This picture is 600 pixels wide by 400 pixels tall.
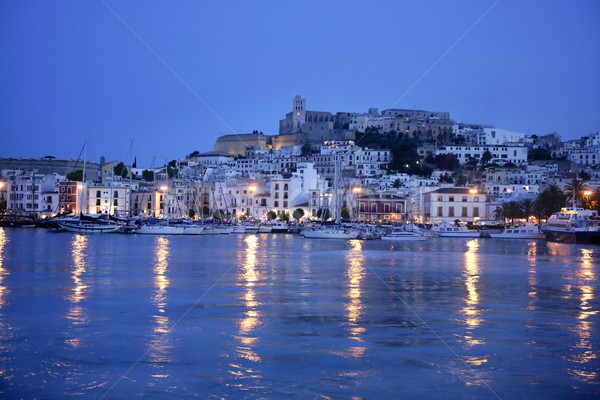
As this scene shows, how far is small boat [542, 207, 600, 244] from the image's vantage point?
217ft

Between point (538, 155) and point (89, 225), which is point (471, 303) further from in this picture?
point (538, 155)

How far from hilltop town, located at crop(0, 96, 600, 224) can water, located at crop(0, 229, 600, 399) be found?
161 feet

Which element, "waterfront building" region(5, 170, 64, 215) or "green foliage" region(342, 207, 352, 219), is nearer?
"green foliage" region(342, 207, 352, 219)

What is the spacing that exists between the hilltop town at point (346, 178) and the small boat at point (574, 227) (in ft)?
22.1

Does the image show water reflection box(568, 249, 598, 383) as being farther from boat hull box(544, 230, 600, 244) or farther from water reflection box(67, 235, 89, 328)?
boat hull box(544, 230, 600, 244)

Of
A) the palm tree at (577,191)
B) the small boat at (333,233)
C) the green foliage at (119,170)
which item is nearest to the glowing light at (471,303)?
the small boat at (333,233)

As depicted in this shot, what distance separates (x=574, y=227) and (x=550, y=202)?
66.6ft

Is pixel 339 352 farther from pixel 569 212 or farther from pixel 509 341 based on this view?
pixel 569 212

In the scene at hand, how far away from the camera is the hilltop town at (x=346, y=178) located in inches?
3723

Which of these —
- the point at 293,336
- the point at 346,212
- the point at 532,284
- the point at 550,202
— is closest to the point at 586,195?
the point at 550,202

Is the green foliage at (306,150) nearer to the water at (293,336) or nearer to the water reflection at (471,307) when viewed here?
the water reflection at (471,307)

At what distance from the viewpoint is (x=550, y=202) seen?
8844cm

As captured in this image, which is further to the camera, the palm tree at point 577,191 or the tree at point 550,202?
the tree at point 550,202

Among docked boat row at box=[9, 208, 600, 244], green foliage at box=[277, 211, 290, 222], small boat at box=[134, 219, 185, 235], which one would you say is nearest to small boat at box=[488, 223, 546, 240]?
docked boat row at box=[9, 208, 600, 244]
